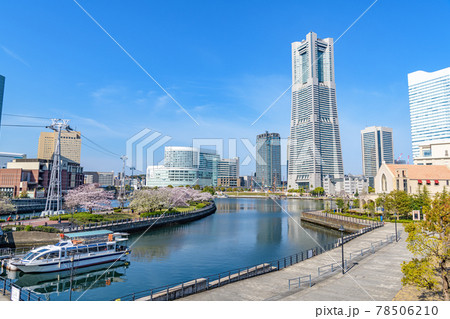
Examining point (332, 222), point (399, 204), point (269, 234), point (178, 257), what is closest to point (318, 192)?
point (332, 222)

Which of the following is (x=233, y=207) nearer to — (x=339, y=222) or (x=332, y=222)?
(x=332, y=222)

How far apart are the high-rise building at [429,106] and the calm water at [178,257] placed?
153114 millimetres

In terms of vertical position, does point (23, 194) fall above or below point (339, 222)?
above

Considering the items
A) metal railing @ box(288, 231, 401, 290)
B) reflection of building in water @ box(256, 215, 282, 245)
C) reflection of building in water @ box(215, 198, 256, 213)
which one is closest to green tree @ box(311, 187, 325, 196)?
reflection of building in water @ box(215, 198, 256, 213)

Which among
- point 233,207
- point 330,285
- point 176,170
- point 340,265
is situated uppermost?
point 176,170

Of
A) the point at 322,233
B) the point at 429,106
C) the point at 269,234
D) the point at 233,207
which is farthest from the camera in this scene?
the point at 429,106

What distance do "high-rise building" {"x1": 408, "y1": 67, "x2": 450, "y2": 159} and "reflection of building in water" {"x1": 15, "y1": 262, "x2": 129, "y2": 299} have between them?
178320 mm

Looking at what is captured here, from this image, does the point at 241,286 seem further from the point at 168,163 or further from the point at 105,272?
the point at 168,163

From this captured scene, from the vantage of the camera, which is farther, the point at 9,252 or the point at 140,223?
the point at 140,223

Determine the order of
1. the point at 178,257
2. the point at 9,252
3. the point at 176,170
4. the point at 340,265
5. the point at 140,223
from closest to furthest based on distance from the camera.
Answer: the point at 340,265, the point at 9,252, the point at 178,257, the point at 140,223, the point at 176,170

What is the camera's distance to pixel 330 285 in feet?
56.7

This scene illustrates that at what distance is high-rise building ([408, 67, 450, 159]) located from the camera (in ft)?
518

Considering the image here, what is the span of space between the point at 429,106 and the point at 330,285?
19144cm
